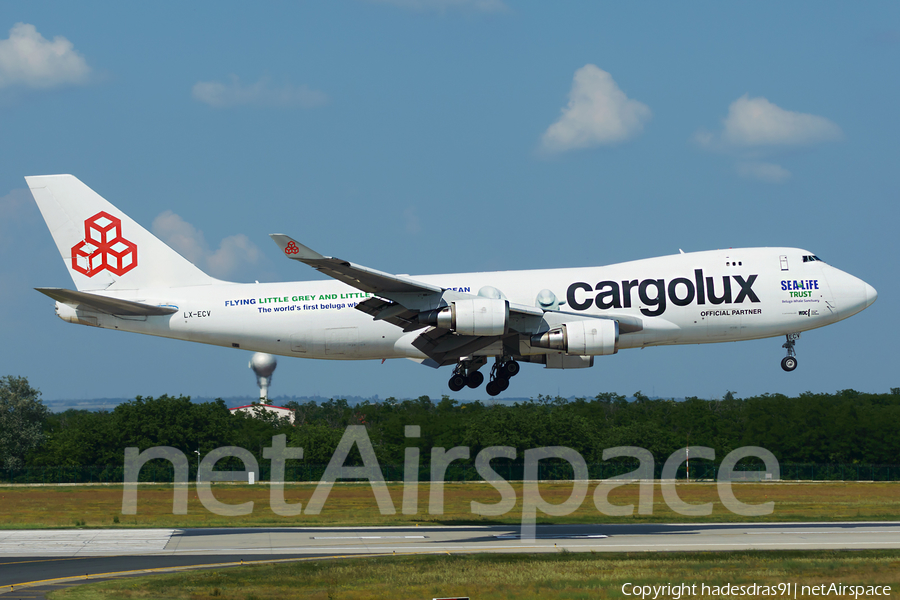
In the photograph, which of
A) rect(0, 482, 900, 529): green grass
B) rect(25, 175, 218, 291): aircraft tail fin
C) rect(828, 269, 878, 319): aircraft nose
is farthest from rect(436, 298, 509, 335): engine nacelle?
rect(0, 482, 900, 529): green grass

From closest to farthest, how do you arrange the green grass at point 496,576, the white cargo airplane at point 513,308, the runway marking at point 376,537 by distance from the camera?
the green grass at point 496,576, the white cargo airplane at point 513,308, the runway marking at point 376,537

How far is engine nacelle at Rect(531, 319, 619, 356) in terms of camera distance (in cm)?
3803

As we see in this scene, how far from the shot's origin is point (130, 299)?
43.1 m

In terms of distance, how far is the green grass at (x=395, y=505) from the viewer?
53.7 metres

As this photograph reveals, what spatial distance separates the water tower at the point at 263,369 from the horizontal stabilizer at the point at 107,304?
127 m

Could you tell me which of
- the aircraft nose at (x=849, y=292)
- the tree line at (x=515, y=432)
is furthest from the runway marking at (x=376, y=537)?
the tree line at (x=515, y=432)

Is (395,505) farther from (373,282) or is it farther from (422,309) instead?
(373,282)

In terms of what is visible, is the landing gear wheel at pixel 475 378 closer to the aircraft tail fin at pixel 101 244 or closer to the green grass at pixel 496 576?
the green grass at pixel 496 576

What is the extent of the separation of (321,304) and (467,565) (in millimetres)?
13672

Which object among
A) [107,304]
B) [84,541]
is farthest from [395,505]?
[107,304]

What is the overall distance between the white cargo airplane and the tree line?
46.7m

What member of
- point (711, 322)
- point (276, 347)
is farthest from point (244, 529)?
point (711, 322)
